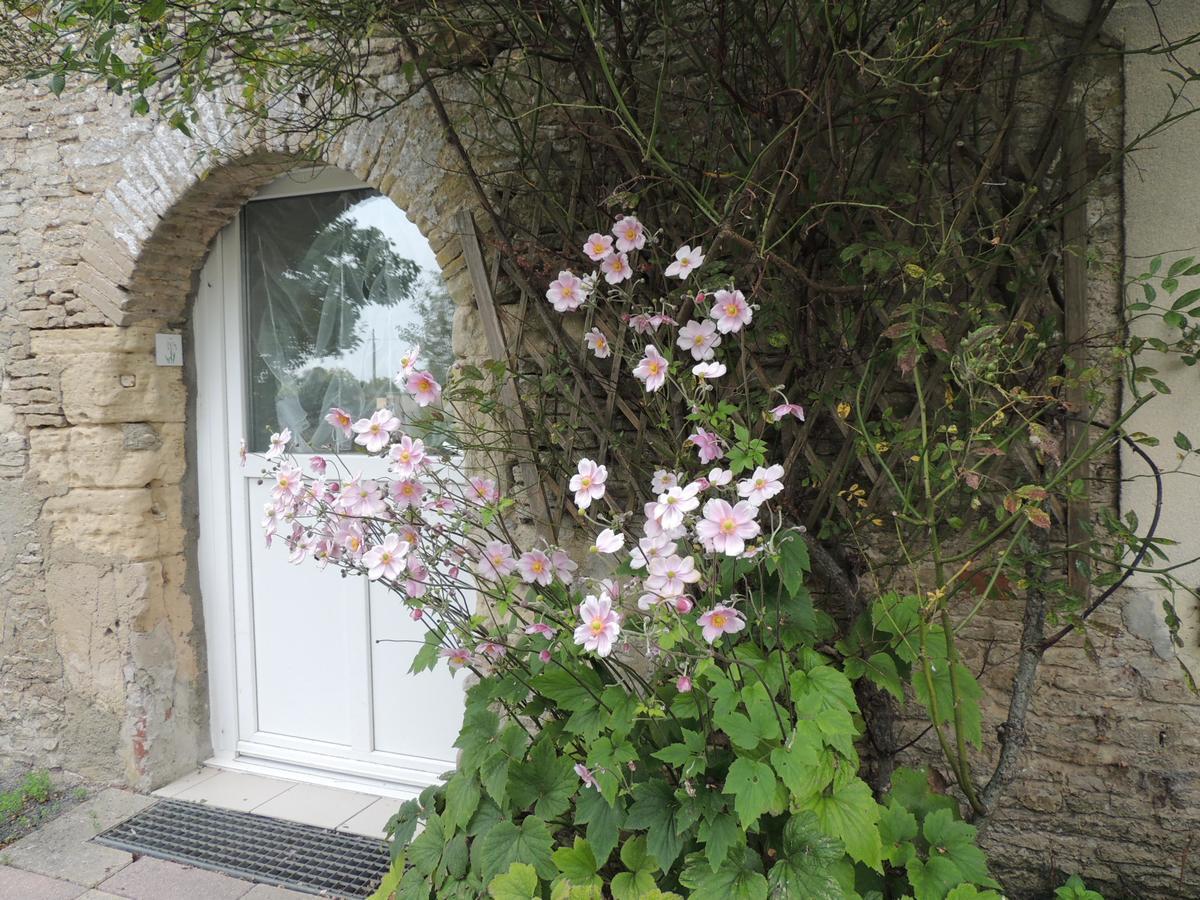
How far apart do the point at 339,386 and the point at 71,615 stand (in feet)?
5.03

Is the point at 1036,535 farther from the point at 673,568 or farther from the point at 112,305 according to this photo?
the point at 112,305

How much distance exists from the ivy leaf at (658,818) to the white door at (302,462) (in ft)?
4.83

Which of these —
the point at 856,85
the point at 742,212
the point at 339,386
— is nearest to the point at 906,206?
the point at 856,85

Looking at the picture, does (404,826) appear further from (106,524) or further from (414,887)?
(106,524)

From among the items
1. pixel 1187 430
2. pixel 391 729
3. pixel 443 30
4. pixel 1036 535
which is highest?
pixel 443 30

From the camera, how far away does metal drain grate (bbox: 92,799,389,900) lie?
2.83m

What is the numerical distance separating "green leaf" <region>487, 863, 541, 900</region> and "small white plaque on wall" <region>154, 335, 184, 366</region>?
265cm

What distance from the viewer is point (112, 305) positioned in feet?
11.1

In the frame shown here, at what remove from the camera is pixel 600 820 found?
6.54 feet

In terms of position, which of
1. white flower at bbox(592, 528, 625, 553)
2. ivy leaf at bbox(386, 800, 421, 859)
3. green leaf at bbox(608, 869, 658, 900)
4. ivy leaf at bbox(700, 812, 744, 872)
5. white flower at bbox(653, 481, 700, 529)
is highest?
white flower at bbox(653, 481, 700, 529)

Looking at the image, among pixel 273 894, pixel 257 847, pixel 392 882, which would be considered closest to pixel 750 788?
pixel 392 882

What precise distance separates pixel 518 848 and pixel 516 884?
0.33 feet

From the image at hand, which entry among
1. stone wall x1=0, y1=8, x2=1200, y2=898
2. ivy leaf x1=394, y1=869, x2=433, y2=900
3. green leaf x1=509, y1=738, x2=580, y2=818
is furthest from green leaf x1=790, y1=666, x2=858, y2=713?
stone wall x1=0, y1=8, x2=1200, y2=898

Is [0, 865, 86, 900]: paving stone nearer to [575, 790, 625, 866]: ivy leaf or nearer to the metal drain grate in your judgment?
the metal drain grate
